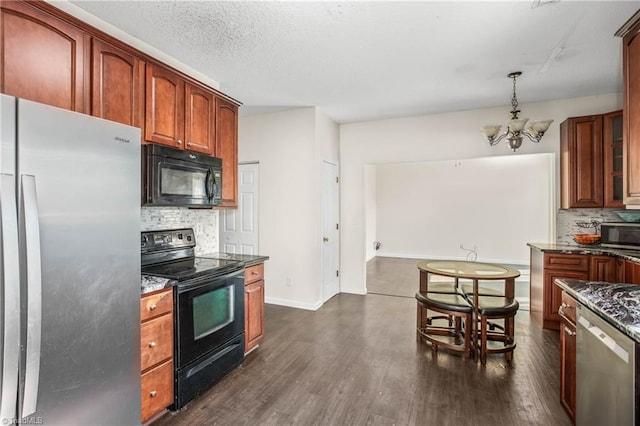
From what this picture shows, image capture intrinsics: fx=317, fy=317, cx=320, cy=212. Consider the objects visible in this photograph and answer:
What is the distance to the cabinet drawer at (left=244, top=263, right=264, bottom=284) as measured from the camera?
9.27 ft

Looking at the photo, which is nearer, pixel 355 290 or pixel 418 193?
pixel 355 290

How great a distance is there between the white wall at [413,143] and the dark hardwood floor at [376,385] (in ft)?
5.91

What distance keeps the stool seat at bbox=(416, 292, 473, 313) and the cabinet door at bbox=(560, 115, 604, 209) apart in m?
2.00

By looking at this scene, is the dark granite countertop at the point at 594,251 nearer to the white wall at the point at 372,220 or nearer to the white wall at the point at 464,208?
the white wall at the point at 464,208

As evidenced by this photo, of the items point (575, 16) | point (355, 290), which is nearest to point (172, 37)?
point (575, 16)

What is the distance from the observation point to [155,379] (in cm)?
196

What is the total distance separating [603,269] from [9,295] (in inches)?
181

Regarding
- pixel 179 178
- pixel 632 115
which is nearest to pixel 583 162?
pixel 632 115

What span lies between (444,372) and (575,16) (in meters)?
2.83

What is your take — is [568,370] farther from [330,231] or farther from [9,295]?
[330,231]

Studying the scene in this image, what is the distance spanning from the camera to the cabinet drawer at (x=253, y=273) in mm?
2824

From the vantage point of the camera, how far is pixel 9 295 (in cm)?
119

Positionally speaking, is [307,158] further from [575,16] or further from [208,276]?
[575,16]

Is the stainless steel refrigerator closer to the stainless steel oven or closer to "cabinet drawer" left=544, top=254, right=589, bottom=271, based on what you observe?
the stainless steel oven
